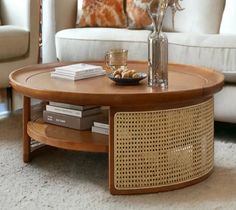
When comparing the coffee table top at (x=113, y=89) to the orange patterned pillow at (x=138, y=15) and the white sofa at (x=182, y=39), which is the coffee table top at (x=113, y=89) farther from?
the orange patterned pillow at (x=138, y=15)

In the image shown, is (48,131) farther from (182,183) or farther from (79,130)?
(182,183)

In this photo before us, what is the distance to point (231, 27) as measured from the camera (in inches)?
108

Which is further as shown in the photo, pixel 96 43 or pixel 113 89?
pixel 96 43

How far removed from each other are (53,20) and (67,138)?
1425 mm

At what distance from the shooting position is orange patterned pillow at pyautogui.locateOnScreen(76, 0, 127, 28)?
10.0 ft

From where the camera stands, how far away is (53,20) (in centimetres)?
306

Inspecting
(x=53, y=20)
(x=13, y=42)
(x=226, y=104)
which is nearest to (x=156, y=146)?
(x=226, y=104)

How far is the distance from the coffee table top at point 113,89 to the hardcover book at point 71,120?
0.15 metres

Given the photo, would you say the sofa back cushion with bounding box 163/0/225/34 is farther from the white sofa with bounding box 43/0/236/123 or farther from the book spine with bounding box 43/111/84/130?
the book spine with bounding box 43/111/84/130

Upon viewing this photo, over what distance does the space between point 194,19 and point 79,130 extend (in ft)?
4.39

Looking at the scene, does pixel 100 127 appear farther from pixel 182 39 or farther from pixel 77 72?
pixel 182 39

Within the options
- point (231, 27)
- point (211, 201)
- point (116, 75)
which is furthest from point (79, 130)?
point (231, 27)

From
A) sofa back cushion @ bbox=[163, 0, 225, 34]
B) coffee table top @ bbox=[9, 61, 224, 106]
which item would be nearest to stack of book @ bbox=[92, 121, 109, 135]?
coffee table top @ bbox=[9, 61, 224, 106]

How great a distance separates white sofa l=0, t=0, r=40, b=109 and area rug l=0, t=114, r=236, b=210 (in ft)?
2.71
